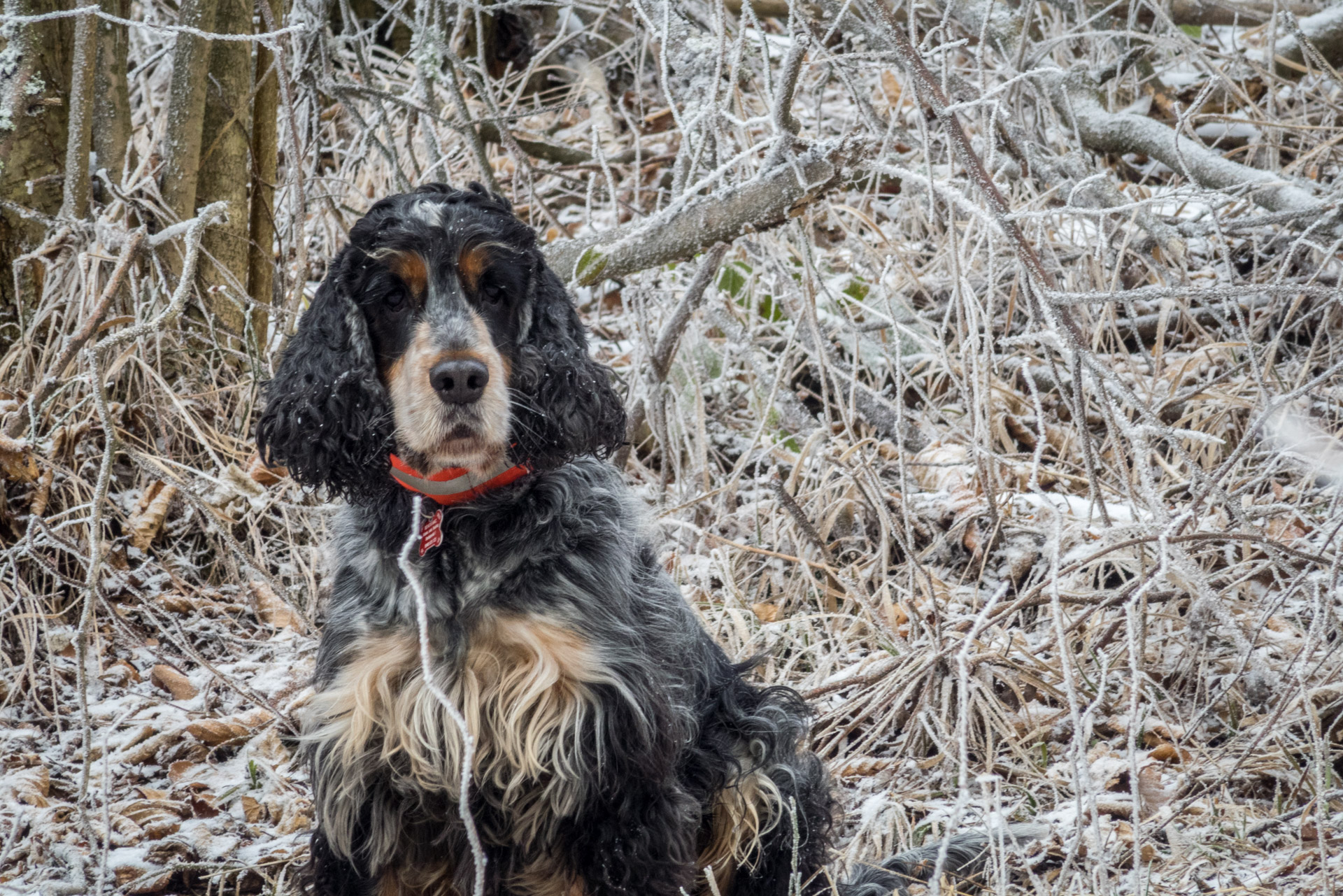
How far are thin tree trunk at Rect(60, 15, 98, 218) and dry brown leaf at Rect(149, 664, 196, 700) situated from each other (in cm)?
180

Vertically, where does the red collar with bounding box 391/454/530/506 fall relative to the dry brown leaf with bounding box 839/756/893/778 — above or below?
above

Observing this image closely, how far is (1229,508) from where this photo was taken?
3209 mm

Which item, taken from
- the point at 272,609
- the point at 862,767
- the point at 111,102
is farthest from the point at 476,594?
the point at 111,102

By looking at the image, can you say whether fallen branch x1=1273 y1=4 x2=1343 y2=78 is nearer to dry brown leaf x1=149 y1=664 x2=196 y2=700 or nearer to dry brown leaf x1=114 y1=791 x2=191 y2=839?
dry brown leaf x1=149 y1=664 x2=196 y2=700

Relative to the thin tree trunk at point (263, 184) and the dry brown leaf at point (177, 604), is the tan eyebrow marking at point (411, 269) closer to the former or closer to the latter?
the dry brown leaf at point (177, 604)

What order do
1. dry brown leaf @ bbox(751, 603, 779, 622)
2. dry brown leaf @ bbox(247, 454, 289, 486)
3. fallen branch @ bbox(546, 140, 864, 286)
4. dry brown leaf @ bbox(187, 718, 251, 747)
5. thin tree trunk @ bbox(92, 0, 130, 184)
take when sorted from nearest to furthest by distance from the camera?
fallen branch @ bbox(546, 140, 864, 286) < dry brown leaf @ bbox(187, 718, 251, 747) < dry brown leaf @ bbox(751, 603, 779, 622) < dry brown leaf @ bbox(247, 454, 289, 486) < thin tree trunk @ bbox(92, 0, 130, 184)

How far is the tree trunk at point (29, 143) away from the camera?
476 centimetres

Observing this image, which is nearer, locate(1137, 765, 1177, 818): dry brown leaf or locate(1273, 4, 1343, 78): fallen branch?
locate(1137, 765, 1177, 818): dry brown leaf

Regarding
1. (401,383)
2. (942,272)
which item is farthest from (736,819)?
(942,272)

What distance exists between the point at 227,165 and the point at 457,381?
10.7 ft

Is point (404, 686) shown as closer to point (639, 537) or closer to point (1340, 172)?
point (639, 537)

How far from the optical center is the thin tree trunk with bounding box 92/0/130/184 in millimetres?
5109

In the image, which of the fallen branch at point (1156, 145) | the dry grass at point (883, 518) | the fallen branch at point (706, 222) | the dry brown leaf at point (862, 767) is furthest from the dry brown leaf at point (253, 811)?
the fallen branch at point (1156, 145)

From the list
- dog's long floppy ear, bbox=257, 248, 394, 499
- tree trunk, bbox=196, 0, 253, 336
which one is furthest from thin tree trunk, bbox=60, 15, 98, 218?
dog's long floppy ear, bbox=257, 248, 394, 499
